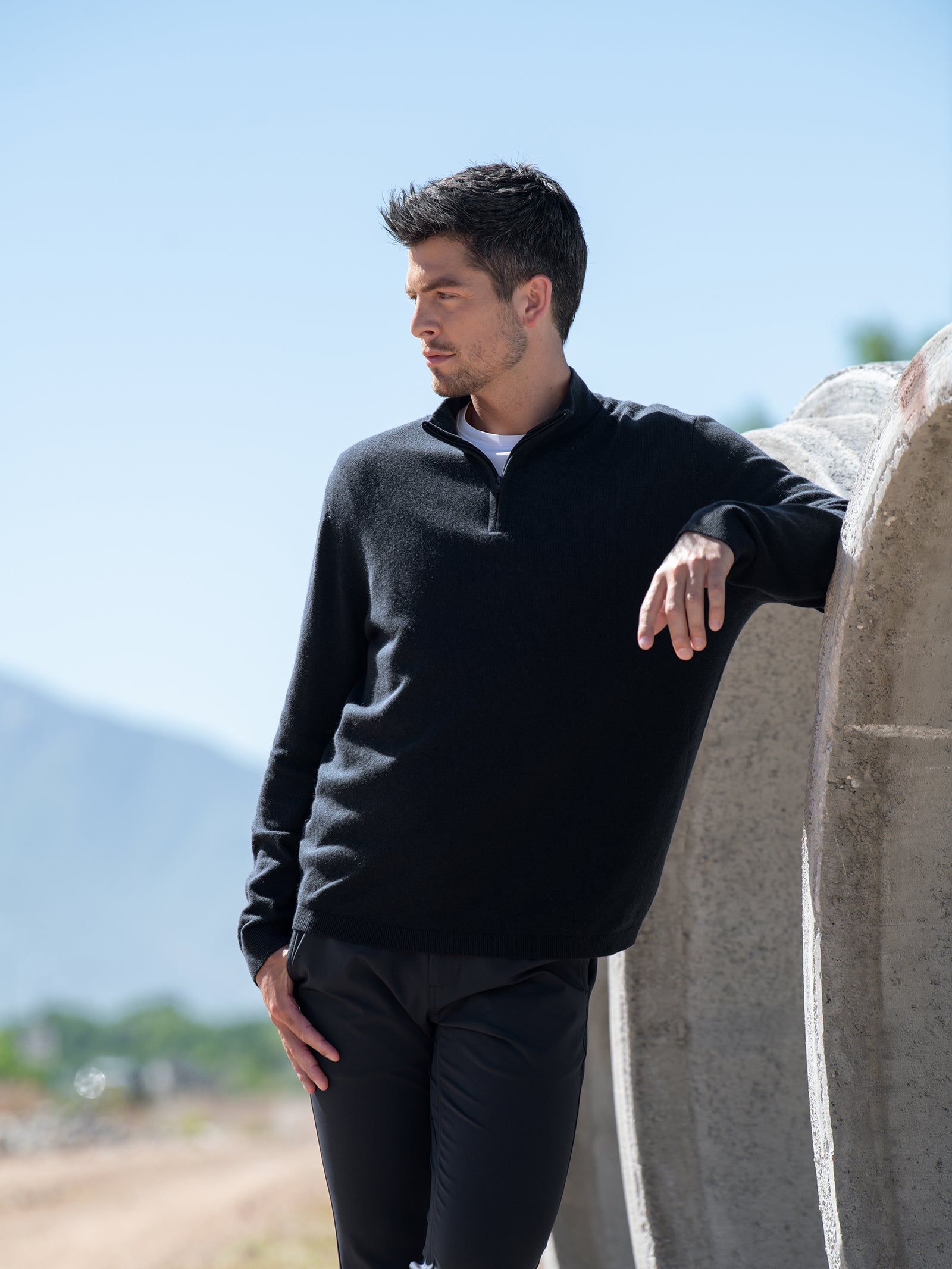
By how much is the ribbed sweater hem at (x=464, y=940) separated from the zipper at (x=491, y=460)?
578 millimetres

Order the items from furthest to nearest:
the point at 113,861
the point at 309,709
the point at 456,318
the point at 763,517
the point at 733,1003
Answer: the point at 113,861
the point at 733,1003
the point at 309,709
the point at 456,318
the point at 763,517

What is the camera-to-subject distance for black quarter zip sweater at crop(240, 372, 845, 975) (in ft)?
5.99

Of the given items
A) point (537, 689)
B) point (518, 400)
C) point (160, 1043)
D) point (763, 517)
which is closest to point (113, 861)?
point (160, 1043)

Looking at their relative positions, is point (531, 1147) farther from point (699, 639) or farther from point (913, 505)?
point (913, 505)

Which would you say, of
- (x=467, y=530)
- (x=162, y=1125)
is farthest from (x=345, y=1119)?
(x=162, y=1125)

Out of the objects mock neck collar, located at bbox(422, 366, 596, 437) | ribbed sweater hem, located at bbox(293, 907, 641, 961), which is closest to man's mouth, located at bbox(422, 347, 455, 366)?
mock neck collar, located at bbox(422, 366, 596, 437)

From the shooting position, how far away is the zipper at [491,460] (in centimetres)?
191

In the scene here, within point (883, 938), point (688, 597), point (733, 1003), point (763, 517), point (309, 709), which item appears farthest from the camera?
point (733, 1003)

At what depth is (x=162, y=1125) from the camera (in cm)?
1310

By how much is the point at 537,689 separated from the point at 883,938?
0.61 m

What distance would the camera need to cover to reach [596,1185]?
10.6 feet

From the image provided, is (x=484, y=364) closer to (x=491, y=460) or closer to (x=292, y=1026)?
(x=491, y=460)

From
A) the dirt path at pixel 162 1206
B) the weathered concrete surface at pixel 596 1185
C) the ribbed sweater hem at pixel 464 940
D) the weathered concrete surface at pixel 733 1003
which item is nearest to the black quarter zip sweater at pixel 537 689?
the ribbed sweater hem at pixel 464 940

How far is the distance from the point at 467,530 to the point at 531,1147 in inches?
34.4
